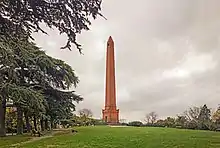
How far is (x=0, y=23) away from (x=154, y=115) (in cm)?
6956

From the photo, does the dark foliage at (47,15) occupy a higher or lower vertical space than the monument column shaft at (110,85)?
lower

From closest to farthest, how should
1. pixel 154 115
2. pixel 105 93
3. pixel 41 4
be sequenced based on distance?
pixel 41 4 < pixel 105 93 < pixel 154 115

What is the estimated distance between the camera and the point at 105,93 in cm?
5031

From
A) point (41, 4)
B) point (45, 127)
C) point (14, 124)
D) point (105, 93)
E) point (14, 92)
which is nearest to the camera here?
point (41, 4)

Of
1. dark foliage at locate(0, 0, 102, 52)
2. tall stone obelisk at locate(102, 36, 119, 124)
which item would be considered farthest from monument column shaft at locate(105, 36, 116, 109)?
dark foliage at locate(0, 0, 102, 52)

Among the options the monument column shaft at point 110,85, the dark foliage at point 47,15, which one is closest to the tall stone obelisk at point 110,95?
the monument column shaft at point 110,85

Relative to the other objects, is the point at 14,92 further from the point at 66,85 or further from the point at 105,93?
the point at 105,93

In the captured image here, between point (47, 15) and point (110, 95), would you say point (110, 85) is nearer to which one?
point (110, 95)

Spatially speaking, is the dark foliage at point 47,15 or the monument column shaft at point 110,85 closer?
the dark foliage at point 47,15

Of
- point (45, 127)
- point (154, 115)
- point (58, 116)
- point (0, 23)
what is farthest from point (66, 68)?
point (154, 115)

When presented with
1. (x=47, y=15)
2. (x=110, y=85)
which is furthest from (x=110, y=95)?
(x=47, y=15)

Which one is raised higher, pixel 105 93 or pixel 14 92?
pixel 105 93

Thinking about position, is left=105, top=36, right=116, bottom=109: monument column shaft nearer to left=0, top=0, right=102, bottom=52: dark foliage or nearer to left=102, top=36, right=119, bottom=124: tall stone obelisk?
left=102, top=36, right=119, bottom=124: tall stone obelisk

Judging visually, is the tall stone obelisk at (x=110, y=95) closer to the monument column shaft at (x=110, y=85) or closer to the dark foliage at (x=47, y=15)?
the monument column shaft at (x=110, y=85)
